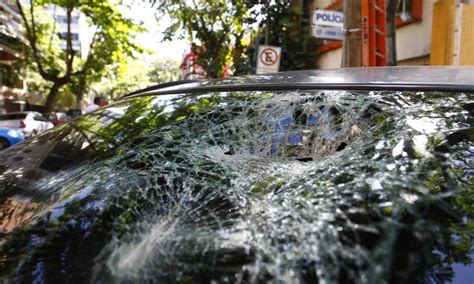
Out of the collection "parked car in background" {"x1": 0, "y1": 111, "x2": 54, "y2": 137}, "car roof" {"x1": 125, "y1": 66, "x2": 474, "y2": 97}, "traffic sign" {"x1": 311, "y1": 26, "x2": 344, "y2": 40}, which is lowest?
A: "parked car in background" {"x1": 0, "y1": 111, "x2": 54, "y2": 137}

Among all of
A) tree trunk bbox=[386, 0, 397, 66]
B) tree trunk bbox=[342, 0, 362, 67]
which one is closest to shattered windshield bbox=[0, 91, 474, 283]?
tree trunk bbox=[342, 0, 362, 67]

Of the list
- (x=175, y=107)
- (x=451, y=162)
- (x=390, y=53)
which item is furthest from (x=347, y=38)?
Answer: (x=451, y=162)

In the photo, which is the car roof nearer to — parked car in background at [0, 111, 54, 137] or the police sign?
the police sign

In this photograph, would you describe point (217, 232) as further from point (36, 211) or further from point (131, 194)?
point (36, 211)

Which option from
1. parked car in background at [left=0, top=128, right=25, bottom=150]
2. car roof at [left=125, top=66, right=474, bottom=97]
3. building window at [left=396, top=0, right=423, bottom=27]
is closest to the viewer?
car roof at [left=125, top=66, right=474, bottom=97]

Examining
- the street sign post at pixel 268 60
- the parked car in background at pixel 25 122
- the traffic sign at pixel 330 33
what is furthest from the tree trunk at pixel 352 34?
the parked car in background at pixel 25 122

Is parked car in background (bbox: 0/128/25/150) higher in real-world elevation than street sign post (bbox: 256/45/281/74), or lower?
lower

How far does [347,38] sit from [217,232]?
5295 millimetres

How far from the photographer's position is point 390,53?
7.13 m

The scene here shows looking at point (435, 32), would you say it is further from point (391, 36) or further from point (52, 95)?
point (52, 95)

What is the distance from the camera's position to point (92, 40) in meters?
24.3

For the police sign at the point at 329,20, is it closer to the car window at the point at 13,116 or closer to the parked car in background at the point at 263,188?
the parked car in background at the point at 263,188

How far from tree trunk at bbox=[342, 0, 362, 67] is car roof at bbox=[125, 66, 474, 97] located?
13.7ft

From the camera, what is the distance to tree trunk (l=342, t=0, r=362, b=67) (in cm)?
596
